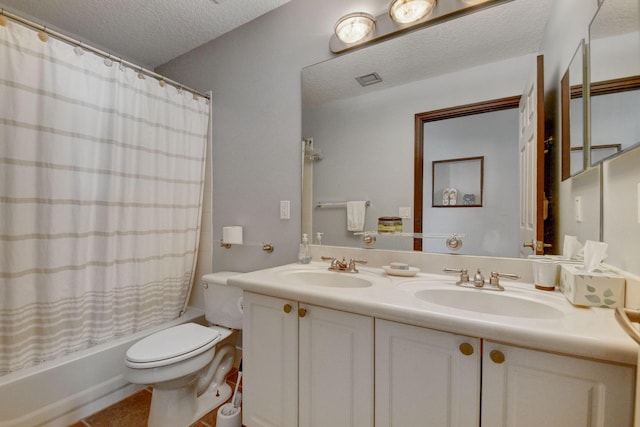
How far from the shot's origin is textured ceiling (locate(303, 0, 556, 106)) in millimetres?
1139

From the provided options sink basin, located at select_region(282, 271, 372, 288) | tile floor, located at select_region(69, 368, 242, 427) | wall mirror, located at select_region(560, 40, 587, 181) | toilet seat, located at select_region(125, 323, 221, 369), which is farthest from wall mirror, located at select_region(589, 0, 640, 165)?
tile floor, located at select_region(69, 368, 242, 427)

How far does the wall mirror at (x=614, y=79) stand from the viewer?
72 cm

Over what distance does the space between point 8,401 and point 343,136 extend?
6.45ft

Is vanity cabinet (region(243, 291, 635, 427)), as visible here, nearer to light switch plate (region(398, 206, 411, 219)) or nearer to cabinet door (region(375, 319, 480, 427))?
cabinet door (region(375, 319, 480, 427))

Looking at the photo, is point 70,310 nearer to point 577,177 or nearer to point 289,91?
point 289,91

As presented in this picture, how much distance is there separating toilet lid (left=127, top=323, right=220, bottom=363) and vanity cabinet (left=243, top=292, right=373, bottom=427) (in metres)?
0.29

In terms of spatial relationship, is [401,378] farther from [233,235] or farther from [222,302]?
[233,235]

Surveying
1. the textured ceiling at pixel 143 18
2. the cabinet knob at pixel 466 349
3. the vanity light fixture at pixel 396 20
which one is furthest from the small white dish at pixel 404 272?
the textured ceiling at pixel 143 18

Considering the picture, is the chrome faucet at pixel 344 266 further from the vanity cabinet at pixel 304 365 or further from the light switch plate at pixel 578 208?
the light switch plate at pixel 578 208

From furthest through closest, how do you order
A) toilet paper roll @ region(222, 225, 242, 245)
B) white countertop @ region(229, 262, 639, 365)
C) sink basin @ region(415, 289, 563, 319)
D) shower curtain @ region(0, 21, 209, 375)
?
toilet paper roll @ region(222, 225, 242, 245) → shower curtain @ region(0, 21, 209, 375) → sink basin @ region(415, 289, 563, 319) → white countertop @ region(229, 262, 639, 365)

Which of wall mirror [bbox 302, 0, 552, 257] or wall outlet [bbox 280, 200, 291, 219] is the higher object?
wall mirror [bbox 302, 0, 552, 257]

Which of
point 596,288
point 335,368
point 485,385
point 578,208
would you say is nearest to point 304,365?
point 335,368

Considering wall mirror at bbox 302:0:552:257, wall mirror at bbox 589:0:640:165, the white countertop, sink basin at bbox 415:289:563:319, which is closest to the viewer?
the white countertop

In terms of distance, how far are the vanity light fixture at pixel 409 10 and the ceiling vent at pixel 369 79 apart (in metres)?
0.25
